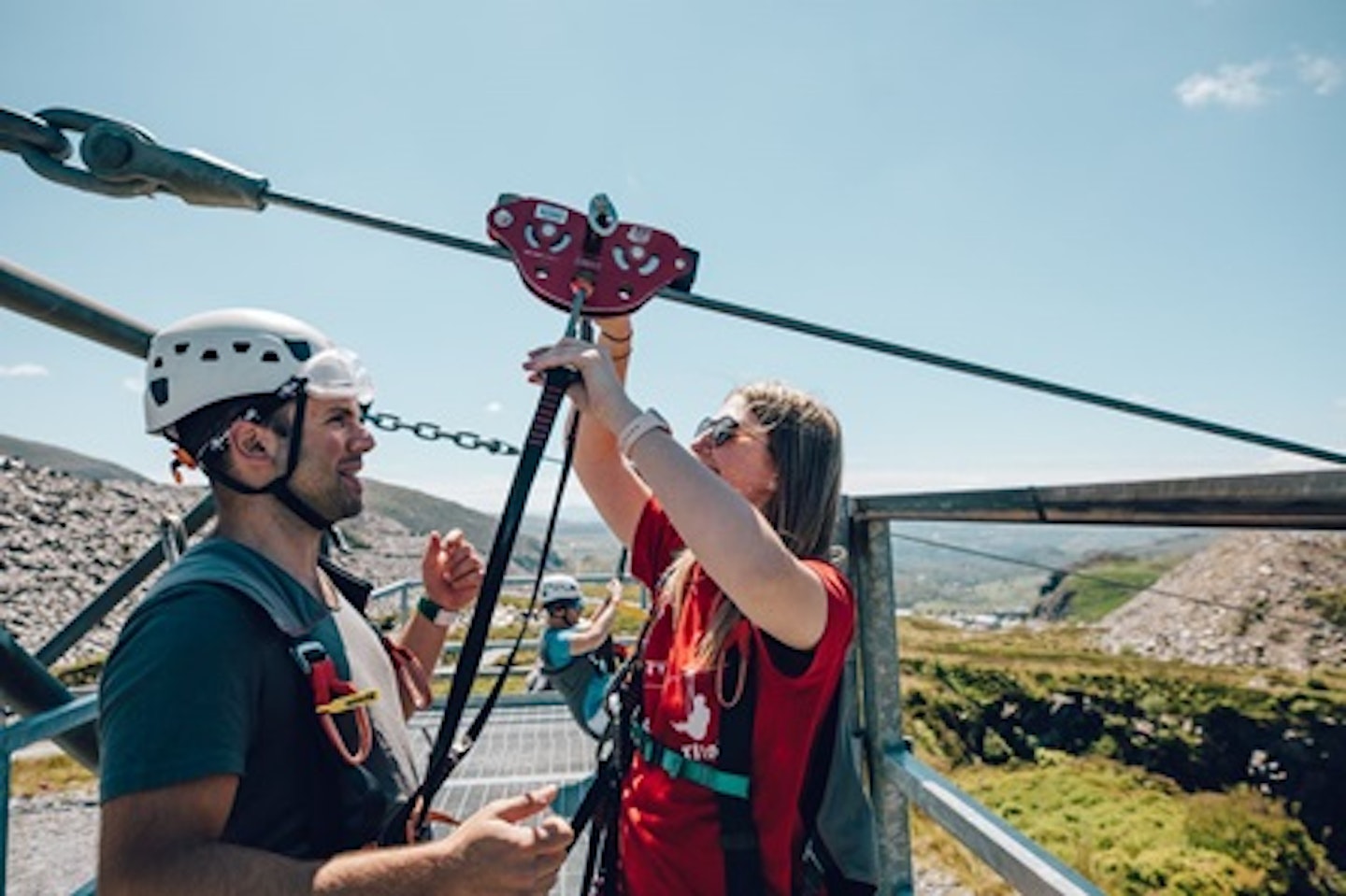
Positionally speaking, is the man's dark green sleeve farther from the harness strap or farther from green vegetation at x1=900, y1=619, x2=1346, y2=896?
green vegetation at x1=900, y1=619, x2=1346, y2=896

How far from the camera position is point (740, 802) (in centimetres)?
200

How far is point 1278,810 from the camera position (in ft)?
95.5

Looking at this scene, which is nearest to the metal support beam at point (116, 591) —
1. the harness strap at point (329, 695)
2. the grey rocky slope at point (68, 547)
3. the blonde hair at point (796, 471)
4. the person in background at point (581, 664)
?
the harness strap at point (329, 695)

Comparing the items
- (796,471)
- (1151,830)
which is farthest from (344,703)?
(1151,830)

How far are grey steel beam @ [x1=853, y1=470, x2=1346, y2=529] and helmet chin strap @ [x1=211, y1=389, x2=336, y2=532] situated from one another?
67.7 inches

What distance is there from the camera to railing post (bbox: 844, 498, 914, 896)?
243 cm

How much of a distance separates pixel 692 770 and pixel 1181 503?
134 cm

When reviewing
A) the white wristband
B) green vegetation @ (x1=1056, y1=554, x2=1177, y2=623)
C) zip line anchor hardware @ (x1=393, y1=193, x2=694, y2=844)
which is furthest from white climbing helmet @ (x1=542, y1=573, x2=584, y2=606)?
green vegetation @ (x1=1056, y1=554, x2=1177, y2=623)

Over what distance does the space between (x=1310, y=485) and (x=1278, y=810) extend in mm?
37816

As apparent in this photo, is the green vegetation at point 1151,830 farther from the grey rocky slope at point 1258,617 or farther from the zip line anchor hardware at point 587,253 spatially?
the grey rocky slope at point 1258,617

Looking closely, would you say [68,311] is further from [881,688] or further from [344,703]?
[881,688]

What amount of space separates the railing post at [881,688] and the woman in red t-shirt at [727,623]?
367mm

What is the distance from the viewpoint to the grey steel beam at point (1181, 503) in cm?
97

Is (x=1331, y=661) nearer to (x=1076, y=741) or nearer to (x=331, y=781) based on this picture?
(x=1076, y=741)
